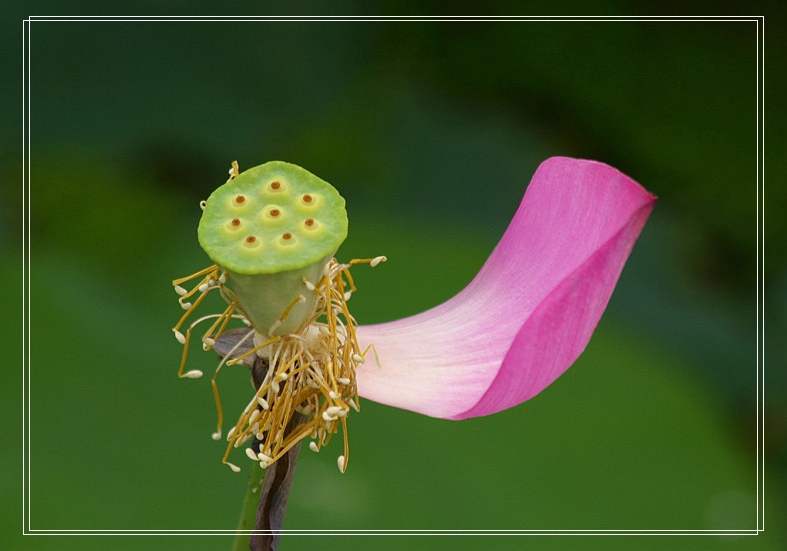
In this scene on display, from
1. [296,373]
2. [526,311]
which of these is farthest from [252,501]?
[526,311]

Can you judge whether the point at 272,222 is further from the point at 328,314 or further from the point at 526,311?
the point at 526,311

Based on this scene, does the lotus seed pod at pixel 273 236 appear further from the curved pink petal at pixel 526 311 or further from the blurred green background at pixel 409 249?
the blurred green background at pixel 409 249

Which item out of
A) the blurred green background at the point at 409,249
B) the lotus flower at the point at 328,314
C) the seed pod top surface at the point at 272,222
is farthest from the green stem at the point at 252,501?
the blurred green background at the point at 409,249

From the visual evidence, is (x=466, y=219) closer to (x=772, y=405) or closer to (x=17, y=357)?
(x=772, y=405)

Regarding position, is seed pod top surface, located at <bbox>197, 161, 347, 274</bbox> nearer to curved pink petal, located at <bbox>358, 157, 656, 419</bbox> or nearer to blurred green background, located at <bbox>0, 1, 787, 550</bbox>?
curved pink petal, located at <bbox>358, 157, 656, 419</bbox>

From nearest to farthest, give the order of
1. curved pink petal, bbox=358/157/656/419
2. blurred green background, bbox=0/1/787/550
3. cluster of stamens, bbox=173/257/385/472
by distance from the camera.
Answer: curved pink petal, bbox=358/157/656/419 → cluster of stamens, bbox=173/257/385/472 → blurred green background, bbox=0/1/787/550

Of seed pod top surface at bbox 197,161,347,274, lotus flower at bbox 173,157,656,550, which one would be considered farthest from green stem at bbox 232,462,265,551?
seed pod top surface at bbox 197,161,347,274

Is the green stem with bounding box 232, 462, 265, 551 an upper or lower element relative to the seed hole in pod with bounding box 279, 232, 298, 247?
lower
